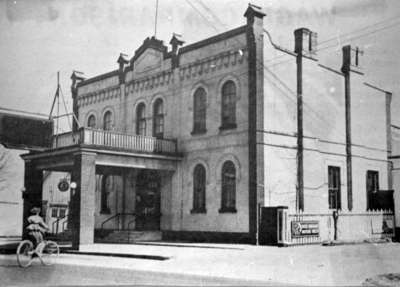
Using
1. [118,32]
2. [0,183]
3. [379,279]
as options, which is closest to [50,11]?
[118,32]

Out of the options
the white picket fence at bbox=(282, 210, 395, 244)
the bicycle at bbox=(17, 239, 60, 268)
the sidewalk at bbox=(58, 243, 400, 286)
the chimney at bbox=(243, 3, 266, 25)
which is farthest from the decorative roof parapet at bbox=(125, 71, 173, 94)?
the bicycle at bbox=(17, 239, 60, 268)

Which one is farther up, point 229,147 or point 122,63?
point 122,63

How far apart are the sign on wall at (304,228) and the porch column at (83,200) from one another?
7659 mm

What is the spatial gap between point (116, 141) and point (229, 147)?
4.86 meters

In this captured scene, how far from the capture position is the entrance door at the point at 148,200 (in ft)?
84.2

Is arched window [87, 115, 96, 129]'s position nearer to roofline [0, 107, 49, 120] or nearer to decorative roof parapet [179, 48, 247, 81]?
roofline [0, 107, 49, 120]

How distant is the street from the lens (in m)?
11.1

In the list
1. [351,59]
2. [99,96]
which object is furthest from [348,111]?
[99,96]

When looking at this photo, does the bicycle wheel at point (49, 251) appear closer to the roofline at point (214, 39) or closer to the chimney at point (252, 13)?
the roofline at point (214, 39)

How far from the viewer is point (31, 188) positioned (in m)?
24.9

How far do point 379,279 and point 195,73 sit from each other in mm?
14863

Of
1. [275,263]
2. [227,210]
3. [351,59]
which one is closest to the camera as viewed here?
[275,263]

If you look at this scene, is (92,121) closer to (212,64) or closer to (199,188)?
(199,188)

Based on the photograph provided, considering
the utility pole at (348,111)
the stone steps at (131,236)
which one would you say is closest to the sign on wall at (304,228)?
the utility pole at (348,111)
